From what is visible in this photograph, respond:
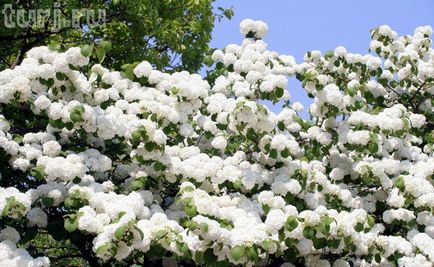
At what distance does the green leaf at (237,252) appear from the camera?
15.9 ft

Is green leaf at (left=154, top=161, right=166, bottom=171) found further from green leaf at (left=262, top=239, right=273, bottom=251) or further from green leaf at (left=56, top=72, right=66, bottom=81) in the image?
green leaf at (left=262, top=239, right=273, bottom=251)

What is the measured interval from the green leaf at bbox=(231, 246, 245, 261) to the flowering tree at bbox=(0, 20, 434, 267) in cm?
2

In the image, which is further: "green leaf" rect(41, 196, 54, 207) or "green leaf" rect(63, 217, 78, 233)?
"green leaf" rect(41, 196, 54, 207)

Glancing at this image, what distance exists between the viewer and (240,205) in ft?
20.3

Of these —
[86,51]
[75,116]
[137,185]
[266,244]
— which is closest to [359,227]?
[266,244]

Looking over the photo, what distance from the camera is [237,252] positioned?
485 cm

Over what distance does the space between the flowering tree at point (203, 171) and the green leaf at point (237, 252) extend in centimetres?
2

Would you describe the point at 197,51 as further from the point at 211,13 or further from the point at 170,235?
the point at 170,235

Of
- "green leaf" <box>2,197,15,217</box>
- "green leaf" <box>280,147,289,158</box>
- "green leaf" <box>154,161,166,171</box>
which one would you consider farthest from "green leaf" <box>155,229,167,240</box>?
"green leaf" <box>280,147,289,158</box>

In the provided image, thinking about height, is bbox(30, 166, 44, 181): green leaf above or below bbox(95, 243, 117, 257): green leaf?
above

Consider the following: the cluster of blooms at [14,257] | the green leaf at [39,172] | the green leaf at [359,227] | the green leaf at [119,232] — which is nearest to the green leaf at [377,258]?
the green leaf at [359,227]

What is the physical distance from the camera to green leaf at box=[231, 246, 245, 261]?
483cm

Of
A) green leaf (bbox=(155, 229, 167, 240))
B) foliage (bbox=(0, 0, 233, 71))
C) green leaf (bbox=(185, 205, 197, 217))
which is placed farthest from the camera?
foliage (bbox=(0, 0, 233, 71))

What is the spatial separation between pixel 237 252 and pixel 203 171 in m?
1.45
